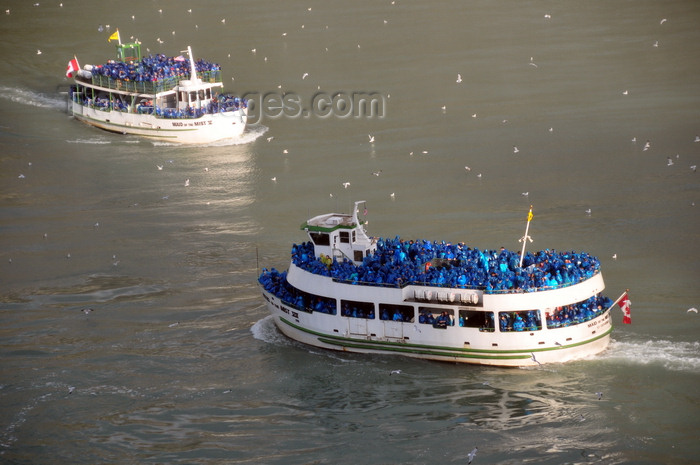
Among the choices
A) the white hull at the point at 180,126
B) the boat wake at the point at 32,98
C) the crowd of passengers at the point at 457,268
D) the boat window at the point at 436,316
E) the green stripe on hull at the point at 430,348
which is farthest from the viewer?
the boat wake at the point at 32,98

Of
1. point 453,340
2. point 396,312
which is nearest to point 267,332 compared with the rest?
point 396,312

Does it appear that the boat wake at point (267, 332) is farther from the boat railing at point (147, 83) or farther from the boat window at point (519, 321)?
the boat railing at point (147, 83)

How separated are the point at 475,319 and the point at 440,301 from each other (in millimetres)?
1433

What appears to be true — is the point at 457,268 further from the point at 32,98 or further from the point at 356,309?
the point at 32,98

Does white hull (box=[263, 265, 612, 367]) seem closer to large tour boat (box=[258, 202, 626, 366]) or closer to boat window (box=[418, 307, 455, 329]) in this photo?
large tour boat (box=[258, 202, 626, 366])

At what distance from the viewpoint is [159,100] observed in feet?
239

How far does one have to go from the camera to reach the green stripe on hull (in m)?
39.7

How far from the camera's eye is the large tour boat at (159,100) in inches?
2734

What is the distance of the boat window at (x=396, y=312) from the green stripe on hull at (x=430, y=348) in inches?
34.9

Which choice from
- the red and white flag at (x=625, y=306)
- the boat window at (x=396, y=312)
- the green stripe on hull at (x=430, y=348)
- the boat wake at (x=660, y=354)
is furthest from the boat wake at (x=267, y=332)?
the red and white flag at (x=625, y=306)

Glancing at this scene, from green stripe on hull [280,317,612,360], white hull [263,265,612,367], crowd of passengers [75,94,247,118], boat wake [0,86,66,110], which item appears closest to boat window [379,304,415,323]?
white hull [263,265,612,367]

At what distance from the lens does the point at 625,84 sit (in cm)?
7200

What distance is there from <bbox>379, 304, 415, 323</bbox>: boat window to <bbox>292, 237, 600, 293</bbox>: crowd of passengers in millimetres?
971

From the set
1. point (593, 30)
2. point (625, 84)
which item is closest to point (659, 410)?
point (625, 84)
